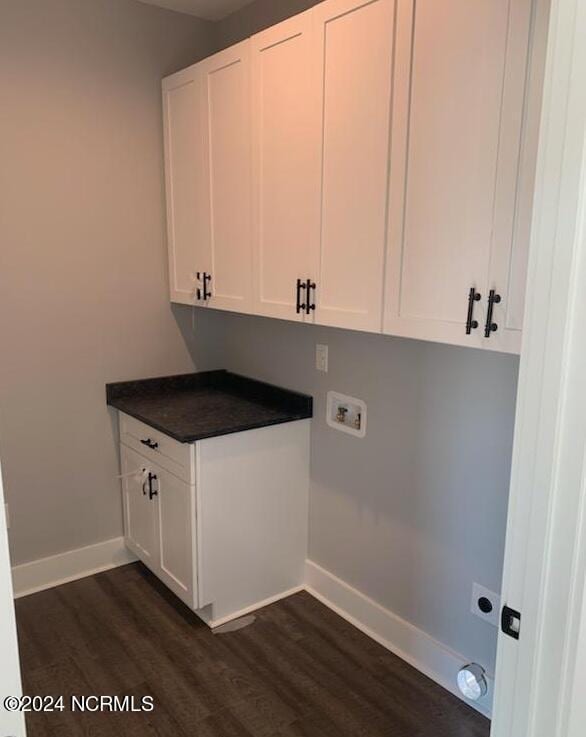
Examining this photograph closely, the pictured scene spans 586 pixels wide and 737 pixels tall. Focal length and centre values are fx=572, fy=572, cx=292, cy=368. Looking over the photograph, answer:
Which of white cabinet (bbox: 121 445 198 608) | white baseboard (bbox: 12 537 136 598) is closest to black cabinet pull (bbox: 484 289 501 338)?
white cabinet (bbox: 121 445 198 608)

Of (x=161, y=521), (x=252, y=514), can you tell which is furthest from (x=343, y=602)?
(x=161, y=521)

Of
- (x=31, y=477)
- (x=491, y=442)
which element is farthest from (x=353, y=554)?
(x=31, y=477)

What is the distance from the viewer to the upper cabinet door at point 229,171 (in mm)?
2217

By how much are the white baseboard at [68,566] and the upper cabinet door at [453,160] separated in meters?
2.00

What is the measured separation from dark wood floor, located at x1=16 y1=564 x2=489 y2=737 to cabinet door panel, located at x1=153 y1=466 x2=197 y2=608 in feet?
0.55

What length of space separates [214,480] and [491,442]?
3.61ft

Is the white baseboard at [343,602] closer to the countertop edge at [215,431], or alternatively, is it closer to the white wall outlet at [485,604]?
the white wall outlet at [485,604]

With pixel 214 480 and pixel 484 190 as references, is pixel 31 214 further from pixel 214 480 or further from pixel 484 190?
pixel 484 190

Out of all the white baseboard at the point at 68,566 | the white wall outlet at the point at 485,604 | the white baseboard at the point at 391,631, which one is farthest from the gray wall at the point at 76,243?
the white wall outlet at the point at 485,604

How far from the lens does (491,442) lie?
1.83m

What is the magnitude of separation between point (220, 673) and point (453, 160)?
1956 mm

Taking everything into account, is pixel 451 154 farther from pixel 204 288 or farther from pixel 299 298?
pixel 204 288

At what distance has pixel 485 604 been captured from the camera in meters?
1.92

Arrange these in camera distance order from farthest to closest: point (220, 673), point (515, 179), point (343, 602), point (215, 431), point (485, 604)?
point (343, 602)
point (215, 431)
point (220, 673)
point (485, 604)
point (515, 179)
